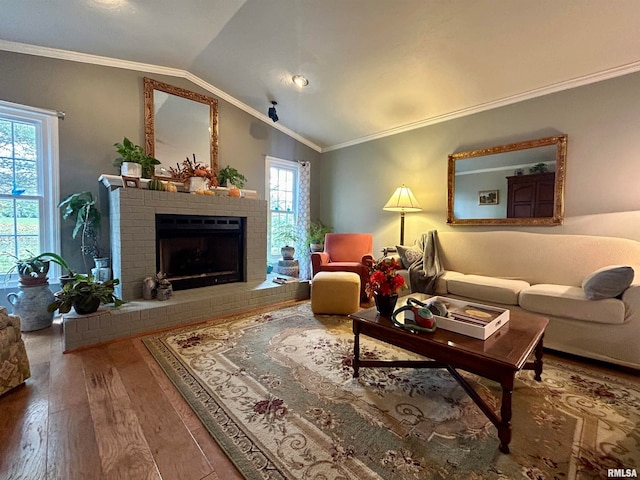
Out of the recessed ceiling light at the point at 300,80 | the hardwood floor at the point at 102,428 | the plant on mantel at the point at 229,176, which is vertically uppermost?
the recessed ceiling light at the point at 300,80

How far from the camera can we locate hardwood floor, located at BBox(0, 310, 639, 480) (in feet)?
3.78

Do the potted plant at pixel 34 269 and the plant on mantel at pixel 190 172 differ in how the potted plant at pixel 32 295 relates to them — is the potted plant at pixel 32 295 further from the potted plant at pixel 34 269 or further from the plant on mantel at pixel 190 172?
the plant on mantel at pixel 190 172

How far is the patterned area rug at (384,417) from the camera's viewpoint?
46.4 inches

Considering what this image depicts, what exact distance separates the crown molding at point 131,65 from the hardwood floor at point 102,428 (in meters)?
2.95

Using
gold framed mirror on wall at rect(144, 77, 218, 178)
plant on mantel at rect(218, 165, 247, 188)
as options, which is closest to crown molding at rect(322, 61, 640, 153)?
plant on mantel at rect(218, 165, 247, 188)

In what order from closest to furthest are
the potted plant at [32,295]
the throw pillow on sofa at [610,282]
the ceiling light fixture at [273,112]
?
the throw pillow on sofa at [610,282], the potted plant at [32,295], the ceiling light fixture at [273,112]

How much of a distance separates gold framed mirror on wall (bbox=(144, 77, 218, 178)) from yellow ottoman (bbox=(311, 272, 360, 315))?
2.27 metres

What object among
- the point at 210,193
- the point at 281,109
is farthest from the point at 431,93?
the point at 210,193

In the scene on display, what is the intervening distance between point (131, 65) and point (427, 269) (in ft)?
13.6

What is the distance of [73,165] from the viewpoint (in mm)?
3076

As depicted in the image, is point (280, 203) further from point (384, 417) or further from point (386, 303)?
point (384, 417)

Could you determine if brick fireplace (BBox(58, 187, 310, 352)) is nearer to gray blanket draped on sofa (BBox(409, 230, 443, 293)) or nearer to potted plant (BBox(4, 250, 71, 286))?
potted plant (BBox(4, 250, 71, 286))

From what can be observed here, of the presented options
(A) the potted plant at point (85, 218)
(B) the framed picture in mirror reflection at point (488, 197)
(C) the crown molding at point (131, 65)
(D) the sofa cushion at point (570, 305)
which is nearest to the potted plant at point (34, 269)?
(A) the potted plant at point (85, 218)

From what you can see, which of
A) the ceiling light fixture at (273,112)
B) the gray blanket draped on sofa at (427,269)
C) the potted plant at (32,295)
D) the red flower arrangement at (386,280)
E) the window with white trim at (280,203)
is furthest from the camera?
the window with white trim at (280,203)
